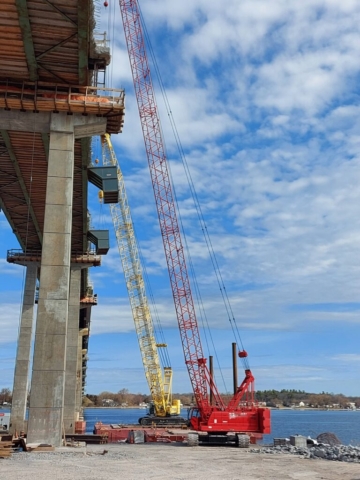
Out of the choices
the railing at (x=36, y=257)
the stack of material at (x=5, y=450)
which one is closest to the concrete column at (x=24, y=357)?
the railing at (x=36, y=257)

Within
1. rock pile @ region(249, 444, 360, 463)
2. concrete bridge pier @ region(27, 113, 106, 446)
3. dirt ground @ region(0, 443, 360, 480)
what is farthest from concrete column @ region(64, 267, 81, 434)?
dirt ground @ region(0, 443, 360, 480)

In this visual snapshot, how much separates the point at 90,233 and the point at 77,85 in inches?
732

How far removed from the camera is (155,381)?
8038cm

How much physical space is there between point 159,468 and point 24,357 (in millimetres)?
34171

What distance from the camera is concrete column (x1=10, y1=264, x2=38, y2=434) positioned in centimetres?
4916

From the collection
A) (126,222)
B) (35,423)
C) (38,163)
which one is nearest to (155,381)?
(126,222)

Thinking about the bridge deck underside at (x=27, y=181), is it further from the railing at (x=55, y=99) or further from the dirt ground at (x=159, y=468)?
the dirt ground at (x=159, y=468)

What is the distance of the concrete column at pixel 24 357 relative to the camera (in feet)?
161

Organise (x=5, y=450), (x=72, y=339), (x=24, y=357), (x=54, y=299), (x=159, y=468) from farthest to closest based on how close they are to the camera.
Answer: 1. (x=72, y=339)
2. (x=24, y=357)
3. (x=54, y=299)
4. (x=5, y=450)
5. (x=159, y=468)

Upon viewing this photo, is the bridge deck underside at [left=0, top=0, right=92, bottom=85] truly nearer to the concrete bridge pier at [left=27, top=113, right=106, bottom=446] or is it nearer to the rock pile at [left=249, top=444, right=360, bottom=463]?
the concrete bridge pier at [left=27, top=113, right=106, bottom=446]

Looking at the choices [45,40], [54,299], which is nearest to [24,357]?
[54,299]

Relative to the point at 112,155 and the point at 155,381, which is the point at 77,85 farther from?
the point at 155,381

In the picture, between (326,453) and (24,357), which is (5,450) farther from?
Answer: (24,357)

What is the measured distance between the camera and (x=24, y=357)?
50.2 m
